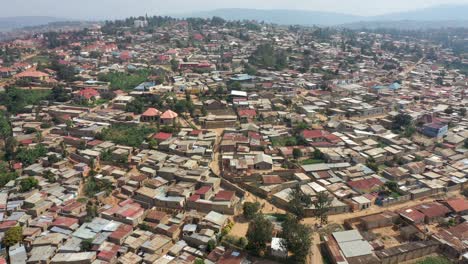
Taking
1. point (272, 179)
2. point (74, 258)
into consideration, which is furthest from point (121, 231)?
point (272, 179)

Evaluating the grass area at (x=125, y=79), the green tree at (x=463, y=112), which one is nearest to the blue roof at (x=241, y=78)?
the grass area at (x=125, y=79)

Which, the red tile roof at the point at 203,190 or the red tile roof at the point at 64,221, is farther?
the red tile roof at the point at 203,190

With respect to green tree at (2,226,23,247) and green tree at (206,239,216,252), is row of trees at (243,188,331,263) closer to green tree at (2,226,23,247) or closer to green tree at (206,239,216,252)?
green tree at (206,239,216,252)

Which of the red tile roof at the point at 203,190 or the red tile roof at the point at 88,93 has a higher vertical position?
the red tile roof at the point at 88,93

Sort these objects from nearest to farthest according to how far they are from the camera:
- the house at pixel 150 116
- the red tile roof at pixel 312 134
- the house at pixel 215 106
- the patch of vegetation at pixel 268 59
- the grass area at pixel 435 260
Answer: the grass area at pixel 435 260, the red tile roof at pixel 312 134, the house at pixel 150 116, the house at pixel 215 106, the patch of vegetation at pixel 268 59

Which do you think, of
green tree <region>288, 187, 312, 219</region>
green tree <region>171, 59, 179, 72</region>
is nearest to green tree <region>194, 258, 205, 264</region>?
green tree <region>288, 187, 312, 219</region>

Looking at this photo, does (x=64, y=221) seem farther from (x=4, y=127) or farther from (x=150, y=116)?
(x=4, y=127)

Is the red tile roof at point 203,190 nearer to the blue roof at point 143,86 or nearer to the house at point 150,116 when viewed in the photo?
the house at point 150,116
